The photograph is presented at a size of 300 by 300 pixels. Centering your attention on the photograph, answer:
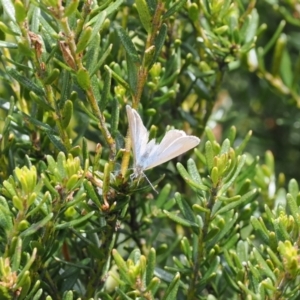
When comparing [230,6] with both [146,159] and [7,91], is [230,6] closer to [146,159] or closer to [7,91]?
[146,159]

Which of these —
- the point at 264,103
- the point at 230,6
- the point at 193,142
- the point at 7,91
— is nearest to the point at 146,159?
the point at 193,142

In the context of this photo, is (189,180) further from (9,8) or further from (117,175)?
(9,8)

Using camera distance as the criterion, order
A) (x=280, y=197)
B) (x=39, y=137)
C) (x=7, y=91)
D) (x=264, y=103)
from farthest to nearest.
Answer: (x=264, y=103) < (x=7, y=91) < (x=280, y=197) < (x=39, y=137)

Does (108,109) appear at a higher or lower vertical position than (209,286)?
higher

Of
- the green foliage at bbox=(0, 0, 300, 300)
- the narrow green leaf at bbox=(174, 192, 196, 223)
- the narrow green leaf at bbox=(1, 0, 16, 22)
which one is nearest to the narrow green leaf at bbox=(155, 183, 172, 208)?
the green foliage at bbox=(0, 0, 300, 300)

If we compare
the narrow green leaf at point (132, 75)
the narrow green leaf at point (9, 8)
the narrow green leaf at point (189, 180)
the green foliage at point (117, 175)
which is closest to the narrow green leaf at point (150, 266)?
the green foliage at point (117, 175)

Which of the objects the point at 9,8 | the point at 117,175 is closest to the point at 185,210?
the point at 117,175
